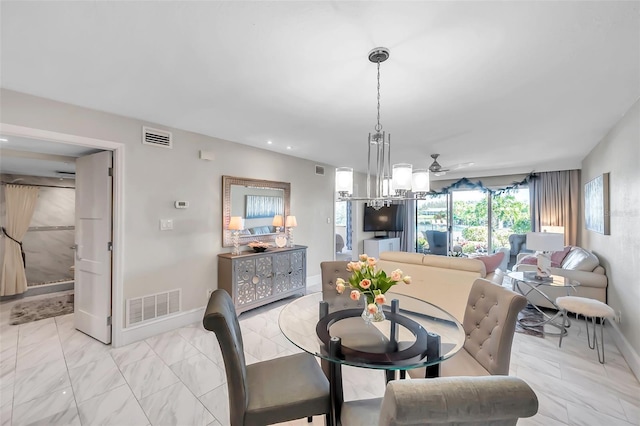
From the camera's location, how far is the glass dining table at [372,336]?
1.41m

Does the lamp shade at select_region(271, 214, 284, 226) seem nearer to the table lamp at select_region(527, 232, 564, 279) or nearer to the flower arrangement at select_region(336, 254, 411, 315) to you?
the flower arrangement at select_region(336, 254, 411, 315)

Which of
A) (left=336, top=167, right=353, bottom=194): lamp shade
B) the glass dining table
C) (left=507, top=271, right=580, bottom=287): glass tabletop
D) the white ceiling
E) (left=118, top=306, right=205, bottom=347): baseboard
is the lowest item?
(left=118, top=306, right=205, bottom=347): baseboard

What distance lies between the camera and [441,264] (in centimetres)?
324

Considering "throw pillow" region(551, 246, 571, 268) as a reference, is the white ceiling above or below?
above

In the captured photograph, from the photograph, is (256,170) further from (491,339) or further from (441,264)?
(491,339)

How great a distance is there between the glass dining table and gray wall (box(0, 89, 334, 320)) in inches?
71.4

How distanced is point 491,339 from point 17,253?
6420 mm

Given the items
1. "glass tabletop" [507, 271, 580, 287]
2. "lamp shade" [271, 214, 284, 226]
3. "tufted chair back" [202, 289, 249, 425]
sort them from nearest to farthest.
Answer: "tufted chair back" [202, 289, 249, 425], "glass tabletop" [507, 271, 580, 287], "lamp shade" [271, 214, 284, 226]

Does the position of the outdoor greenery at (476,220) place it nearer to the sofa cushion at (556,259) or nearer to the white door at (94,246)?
the sofa cushion at (556,259)

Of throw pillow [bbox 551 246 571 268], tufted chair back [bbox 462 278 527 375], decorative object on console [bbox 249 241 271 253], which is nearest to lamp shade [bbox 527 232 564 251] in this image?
throw pillow [bbox 551 246 571 268]

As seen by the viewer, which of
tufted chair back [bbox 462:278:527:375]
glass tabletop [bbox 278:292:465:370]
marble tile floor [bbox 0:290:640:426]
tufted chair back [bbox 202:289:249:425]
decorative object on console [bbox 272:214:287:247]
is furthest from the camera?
decorative object on console [bbox 272:214:287:247]

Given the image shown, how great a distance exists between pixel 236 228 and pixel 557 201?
6527 mm

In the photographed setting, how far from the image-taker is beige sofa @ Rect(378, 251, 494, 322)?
9.98ft

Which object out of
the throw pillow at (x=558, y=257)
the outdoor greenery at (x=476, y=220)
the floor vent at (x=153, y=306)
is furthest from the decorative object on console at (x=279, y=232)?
the outdoor greenery at (x=476, y=220)
